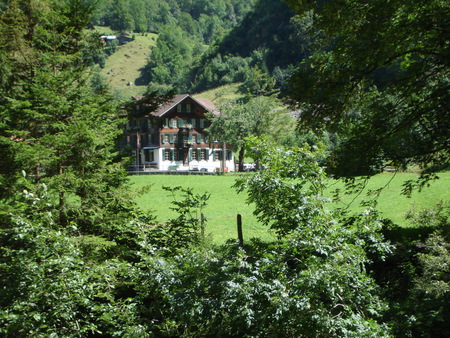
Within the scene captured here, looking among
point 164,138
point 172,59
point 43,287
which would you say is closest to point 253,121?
point 164,138

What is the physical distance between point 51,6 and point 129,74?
13766 cm

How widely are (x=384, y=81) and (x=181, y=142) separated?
55008mm

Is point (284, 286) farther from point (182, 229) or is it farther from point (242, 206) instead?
point (242, 206)

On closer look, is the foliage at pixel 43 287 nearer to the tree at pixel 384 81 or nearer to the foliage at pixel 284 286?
the foliage at pixel 284 286

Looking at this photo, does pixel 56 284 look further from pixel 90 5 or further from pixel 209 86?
pixel 209 86

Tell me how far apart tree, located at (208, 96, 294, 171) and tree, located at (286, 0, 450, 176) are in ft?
111

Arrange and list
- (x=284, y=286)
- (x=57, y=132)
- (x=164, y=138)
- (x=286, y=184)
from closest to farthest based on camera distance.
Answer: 1. (x=284, y=286)
2. (x=286, y=184)
3. (x=57, y=132)
4. (x=164, y=138)

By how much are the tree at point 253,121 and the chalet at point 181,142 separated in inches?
471

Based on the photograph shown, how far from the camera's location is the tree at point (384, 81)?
7.71 meters

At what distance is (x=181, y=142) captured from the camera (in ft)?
207

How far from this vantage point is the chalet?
6159 centimetres

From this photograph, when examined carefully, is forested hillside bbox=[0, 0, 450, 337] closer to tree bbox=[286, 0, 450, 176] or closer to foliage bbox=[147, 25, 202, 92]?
tree bbox=[286, 0, 450, 176]

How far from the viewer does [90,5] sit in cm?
1122

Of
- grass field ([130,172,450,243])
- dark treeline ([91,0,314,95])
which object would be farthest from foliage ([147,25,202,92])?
grass field ([130,172,450,243])
